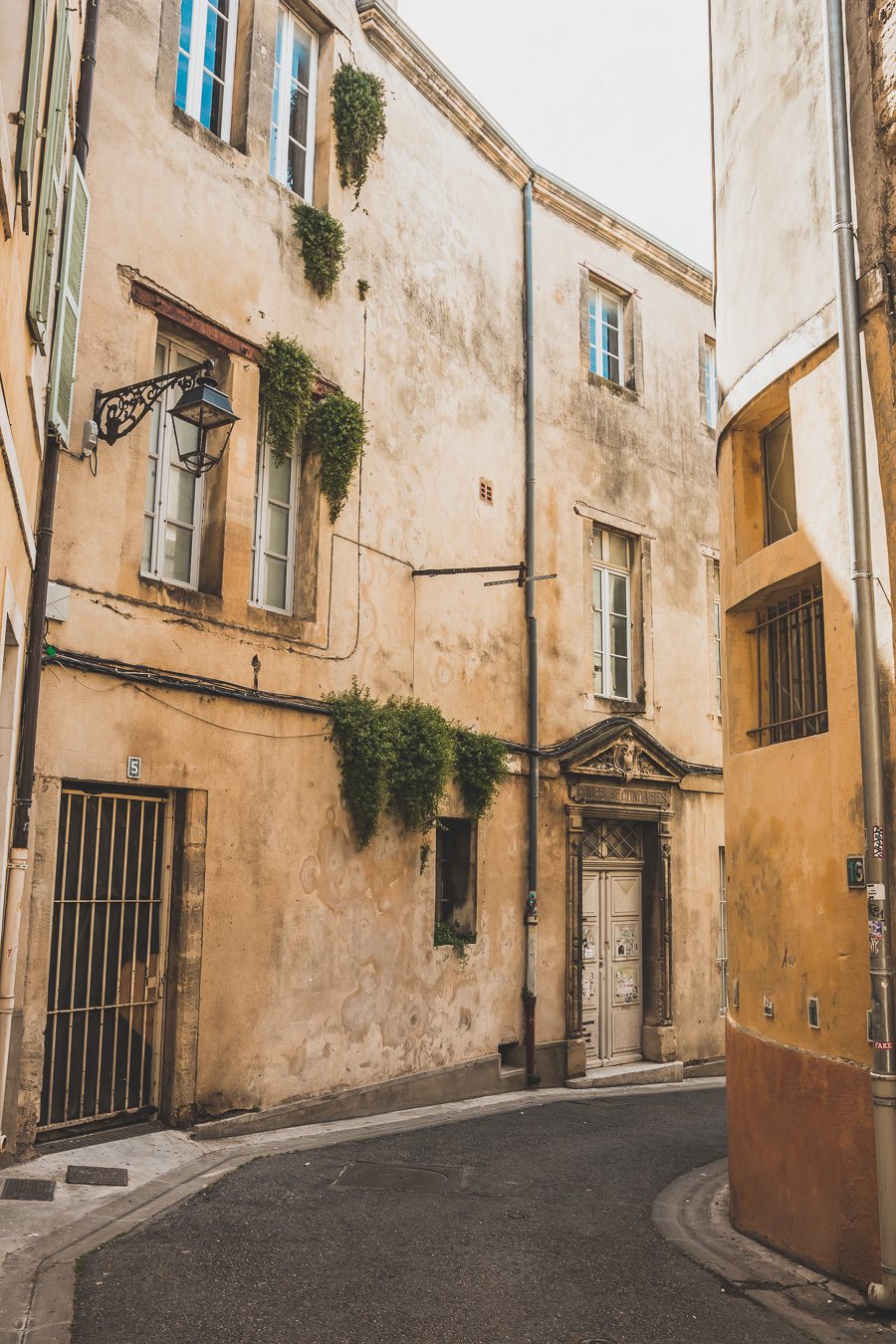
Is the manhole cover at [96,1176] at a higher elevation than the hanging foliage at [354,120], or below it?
below

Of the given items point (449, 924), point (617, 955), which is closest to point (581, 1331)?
point (449, 924)

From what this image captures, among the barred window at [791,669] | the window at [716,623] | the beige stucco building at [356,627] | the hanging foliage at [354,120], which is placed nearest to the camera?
the barred window at [791,669]

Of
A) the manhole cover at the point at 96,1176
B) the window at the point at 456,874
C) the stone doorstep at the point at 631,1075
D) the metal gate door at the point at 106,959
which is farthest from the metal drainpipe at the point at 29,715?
the stone doorstep at the point at 631,1075

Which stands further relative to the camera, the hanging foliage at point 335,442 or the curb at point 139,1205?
the hanging foliage at point 335,442

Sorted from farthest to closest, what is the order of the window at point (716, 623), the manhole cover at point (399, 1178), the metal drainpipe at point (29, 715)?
the window at point (716, 623) < the manhole cover at point (399, 1178) < the metal drainpipe at point (29, 715)

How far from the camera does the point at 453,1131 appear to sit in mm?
9016

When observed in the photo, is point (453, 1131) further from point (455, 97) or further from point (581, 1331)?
point (455, 97)

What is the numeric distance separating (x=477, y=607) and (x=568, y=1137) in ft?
16.7

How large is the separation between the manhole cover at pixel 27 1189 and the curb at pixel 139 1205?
363 millimetres

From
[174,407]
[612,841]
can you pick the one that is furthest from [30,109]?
[612,841]

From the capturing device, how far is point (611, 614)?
13.9m

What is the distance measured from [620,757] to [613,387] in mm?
4616

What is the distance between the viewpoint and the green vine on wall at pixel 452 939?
1069cm

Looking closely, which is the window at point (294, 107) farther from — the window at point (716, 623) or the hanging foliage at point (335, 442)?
the window at point (716, 623)
